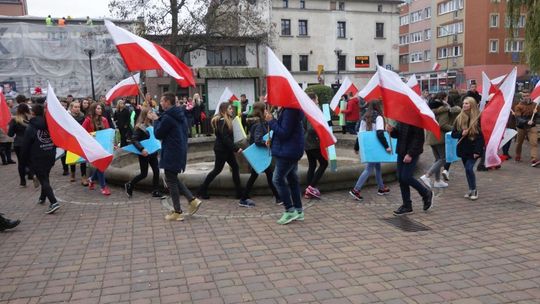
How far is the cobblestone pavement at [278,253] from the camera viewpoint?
4.21 metres

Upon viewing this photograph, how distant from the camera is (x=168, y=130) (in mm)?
6348

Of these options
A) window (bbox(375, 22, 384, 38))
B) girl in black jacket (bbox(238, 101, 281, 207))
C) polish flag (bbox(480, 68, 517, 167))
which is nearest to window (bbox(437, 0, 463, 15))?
window (bbox(375, 22, 384, 38))

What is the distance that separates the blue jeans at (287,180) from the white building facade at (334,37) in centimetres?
4253

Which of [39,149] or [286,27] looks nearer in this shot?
[39,149]

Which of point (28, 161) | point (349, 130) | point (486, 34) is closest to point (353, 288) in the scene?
point (28, 161)

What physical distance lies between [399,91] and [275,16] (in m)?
44.4

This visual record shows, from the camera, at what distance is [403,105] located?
255 inches

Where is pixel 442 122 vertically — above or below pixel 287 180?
above

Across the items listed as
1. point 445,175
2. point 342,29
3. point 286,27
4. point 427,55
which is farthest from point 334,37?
point 445,175

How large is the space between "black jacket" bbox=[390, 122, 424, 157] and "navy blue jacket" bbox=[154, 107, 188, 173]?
3.04 meters

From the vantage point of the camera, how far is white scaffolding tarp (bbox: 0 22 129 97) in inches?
1122

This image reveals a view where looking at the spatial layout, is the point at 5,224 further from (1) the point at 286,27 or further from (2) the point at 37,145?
(1) the point at 286,27

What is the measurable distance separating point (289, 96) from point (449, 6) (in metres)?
63.1

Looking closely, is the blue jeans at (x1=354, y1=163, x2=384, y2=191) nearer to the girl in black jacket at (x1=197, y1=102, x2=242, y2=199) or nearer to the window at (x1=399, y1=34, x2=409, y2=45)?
→ the girl in black jacket at (x1=197, y1=102, x2=242, y2=199)
